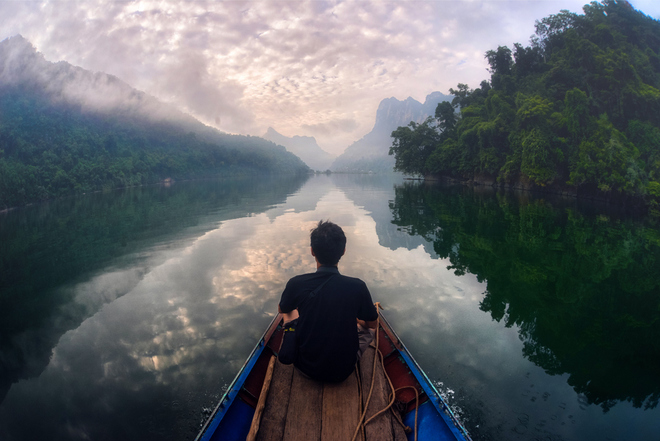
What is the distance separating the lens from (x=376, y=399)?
282 centimetres

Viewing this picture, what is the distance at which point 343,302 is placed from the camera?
8.82 ft

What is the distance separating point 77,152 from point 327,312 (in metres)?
59.2

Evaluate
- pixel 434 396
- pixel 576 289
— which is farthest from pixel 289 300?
pixel 576 289

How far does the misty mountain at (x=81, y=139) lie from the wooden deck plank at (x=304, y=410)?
107 ft

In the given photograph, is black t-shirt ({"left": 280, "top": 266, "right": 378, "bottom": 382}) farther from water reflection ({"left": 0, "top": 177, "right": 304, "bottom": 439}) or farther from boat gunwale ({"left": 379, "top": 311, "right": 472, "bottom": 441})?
water reflection ({"left": 0, "top": 177, "right": 304, "bottom": 439})

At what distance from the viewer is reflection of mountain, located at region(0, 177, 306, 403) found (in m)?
5.75

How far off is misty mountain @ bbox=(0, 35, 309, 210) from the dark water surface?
24.8 meters

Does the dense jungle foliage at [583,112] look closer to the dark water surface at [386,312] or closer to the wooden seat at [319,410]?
the dark water surface at [386,312]

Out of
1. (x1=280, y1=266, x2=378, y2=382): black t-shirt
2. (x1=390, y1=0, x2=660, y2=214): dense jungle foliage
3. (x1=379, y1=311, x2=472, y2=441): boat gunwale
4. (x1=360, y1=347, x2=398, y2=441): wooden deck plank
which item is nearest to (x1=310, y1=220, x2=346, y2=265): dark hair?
(x1=280, y1=266, x2=378, y2=382): black t-shirt

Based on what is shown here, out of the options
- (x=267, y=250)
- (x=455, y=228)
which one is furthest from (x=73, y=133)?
(x=455, y=228)

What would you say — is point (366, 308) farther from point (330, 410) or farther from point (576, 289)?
point (576, 289)

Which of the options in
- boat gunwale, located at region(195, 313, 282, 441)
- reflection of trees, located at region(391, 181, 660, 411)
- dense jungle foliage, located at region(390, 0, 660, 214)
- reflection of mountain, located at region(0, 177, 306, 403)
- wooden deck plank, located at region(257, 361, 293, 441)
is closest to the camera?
wooden deck plank, located at region(257, 361, 293, 441)

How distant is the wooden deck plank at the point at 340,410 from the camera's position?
244 centimetres

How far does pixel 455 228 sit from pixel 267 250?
8.58 metres
